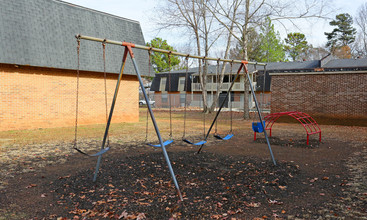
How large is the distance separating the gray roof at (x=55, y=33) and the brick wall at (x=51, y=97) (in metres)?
0.59

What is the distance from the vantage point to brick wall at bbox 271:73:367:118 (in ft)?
→ 50.7

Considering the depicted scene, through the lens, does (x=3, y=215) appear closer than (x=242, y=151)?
Yes

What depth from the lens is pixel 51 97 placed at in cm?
1425

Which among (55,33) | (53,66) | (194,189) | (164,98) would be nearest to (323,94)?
(194,189)

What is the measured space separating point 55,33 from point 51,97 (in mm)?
3452

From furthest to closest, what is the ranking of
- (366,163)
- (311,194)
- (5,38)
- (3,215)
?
(5,38) → (366,163) → (311,194) → (3,215)

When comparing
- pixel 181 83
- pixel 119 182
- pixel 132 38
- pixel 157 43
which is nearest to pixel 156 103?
pixel 181 83

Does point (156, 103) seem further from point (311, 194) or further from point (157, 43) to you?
point (311, 194)

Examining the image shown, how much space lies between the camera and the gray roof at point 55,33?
1284cm

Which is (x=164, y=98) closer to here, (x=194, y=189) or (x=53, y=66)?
(x=53, y=66)

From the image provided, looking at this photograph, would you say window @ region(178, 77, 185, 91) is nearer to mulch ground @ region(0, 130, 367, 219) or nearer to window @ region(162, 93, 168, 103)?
window @ region(162, 93, 168, 103)

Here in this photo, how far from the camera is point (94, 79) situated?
637 inches

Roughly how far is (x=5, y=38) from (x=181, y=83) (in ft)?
99.6

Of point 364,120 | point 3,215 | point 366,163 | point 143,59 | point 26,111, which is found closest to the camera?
point 3,215
